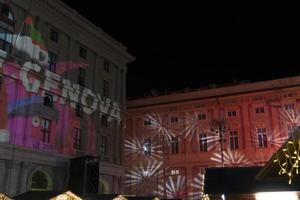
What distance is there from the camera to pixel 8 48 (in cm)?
2634

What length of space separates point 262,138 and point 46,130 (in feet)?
87.6

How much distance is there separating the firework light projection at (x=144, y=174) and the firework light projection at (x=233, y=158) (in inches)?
305

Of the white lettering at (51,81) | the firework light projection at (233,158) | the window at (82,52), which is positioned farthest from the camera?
the firework light projection at (233,158)

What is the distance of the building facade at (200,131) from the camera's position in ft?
144

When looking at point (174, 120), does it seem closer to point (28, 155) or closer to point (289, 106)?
point (289, 106)

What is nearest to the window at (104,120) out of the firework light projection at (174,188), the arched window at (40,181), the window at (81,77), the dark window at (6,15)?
the window at (81,77)

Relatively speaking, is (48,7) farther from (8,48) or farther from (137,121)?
(137,121)

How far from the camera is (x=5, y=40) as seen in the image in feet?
86.1

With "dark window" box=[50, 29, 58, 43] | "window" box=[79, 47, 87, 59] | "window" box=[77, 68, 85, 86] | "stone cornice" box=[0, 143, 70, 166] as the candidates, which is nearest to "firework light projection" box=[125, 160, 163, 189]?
"window" box=[77, 68, 85, 86]

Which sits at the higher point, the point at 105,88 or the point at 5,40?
the point at 5,40

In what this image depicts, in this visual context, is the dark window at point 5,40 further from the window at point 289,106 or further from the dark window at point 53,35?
the window at point 289,106

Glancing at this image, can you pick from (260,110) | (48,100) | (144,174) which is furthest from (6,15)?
(260,110)

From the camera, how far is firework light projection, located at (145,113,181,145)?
4969cm

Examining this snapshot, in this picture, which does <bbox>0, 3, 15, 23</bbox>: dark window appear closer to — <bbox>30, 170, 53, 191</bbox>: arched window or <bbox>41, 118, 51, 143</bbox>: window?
<bbox>41, 118, 51, 143</bbox>: window
